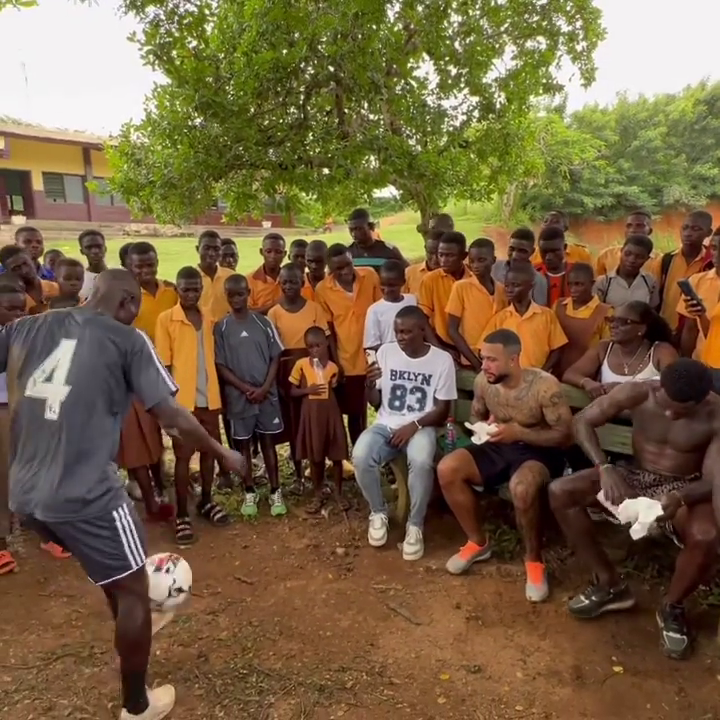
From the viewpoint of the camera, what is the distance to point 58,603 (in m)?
3.88

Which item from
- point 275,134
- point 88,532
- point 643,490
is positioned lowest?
point 643,490

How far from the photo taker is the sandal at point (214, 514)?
481 cm

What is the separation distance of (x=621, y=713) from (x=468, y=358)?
2437 mm

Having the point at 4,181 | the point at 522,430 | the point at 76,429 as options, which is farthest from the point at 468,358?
the point at 4,181

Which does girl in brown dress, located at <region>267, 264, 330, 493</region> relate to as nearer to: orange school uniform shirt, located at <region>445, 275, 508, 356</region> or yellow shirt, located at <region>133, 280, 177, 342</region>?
yellow shirt, located at <region>133, 280, 177, 342</region>

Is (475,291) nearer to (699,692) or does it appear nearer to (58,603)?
(699,692)

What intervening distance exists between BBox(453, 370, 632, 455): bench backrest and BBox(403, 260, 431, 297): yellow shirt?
1052 millimetres

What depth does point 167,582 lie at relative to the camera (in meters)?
2.91

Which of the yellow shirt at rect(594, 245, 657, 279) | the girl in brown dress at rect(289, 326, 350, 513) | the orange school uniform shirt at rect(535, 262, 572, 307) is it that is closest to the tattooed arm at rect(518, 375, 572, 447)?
the orange school uniform shirt at rect(535, 262, 572, 307)

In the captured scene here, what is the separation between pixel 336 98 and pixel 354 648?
4.30 metres

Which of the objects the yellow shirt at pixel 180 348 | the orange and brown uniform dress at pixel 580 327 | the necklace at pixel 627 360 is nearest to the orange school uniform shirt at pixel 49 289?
the yellow shirt at pixel 180 348

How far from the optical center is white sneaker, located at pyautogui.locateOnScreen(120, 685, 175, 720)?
9.21 feet

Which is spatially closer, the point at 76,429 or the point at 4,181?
the point at 76,429

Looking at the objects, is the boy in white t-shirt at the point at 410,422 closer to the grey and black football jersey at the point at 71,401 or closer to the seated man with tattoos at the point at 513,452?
the seated man with tattoos at the point at 513,452
